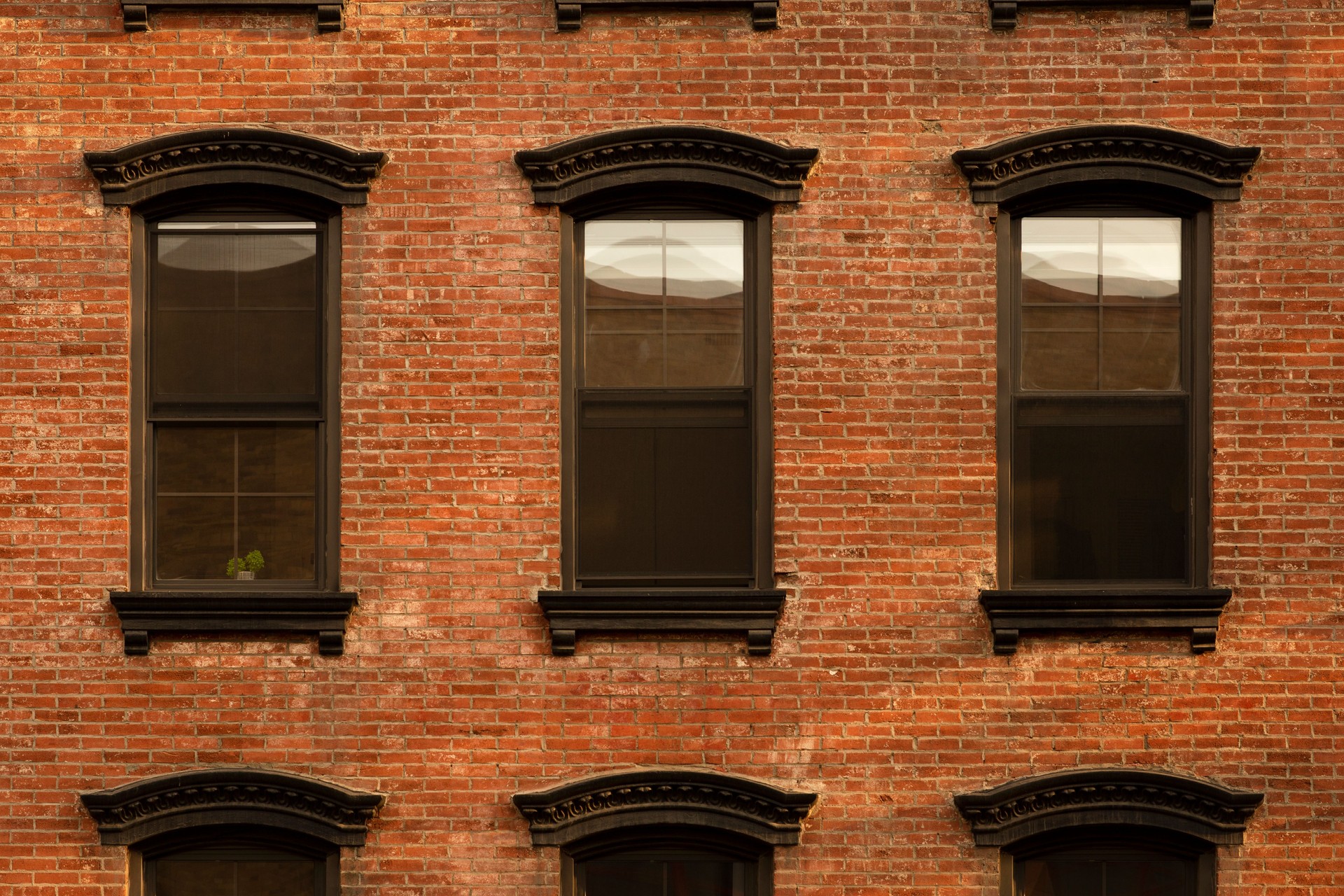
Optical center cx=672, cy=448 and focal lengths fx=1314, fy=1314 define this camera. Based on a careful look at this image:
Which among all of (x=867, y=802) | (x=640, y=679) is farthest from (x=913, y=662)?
(x=640, y=679)

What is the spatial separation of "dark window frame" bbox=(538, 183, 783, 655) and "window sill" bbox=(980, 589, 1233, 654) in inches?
49.9

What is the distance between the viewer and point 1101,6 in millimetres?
7516

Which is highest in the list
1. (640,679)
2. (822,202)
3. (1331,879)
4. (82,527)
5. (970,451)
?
(822,202)

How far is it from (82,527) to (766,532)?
3.82 metres

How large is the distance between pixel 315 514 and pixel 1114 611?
177 inches

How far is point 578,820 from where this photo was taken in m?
7.18

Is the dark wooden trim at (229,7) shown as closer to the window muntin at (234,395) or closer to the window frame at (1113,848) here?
the window muntin at (234,395)

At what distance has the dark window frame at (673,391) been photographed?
7223 mm

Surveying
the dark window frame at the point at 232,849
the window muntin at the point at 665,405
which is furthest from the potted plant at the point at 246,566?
the window muntin at the point at 665,405

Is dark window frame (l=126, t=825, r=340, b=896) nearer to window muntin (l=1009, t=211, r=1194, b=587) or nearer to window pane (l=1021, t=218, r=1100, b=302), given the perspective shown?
window muntin (l=1009, t=211, r=1194, b=587)

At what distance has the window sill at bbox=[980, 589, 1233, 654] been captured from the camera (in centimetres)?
721

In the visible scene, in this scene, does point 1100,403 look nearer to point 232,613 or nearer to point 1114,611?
point 1114,611

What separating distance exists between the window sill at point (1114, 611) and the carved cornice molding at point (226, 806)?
11.7ft

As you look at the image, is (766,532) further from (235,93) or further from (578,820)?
(235,93)
